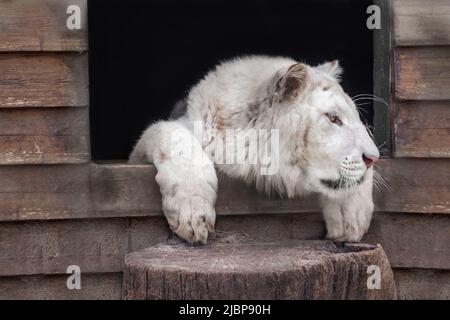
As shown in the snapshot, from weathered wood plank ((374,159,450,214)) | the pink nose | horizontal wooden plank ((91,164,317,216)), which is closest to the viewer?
the pink nose

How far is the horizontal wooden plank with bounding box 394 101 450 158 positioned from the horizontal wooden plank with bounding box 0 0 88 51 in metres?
1.33

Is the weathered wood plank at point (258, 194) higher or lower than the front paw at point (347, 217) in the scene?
higher

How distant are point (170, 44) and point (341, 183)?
10.7 feet

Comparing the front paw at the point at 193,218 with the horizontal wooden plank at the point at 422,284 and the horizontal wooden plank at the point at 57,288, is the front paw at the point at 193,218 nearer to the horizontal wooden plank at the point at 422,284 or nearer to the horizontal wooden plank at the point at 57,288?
the horizontal wooden plank at the point at 57,288

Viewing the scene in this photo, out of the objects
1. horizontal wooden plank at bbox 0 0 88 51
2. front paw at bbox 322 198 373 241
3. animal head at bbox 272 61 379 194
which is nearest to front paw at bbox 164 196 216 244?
animal head at bbox 272 61 379 194

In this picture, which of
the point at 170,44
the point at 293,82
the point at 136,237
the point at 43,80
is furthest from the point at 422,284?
the point at 170,44

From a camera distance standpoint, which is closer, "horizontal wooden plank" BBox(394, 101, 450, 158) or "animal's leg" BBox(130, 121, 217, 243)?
"animal's leg" BBox(130, 121, 217, 243)

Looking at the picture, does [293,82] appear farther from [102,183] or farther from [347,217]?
[102,183]

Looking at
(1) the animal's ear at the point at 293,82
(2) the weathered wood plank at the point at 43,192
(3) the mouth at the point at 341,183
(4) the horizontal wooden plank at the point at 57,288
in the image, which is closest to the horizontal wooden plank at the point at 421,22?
(1) the animal's ear at the point at 293,82

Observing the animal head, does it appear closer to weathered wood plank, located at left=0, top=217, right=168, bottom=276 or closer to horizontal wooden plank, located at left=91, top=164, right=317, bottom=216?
horizontal wooden plank, located at left=91, top=164, right=317, bottom=216

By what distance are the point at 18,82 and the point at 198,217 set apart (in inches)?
34.9

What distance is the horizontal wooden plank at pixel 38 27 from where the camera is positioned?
3.15 m

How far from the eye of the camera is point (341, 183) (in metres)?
3.09

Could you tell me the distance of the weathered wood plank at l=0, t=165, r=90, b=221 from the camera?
3.23m
